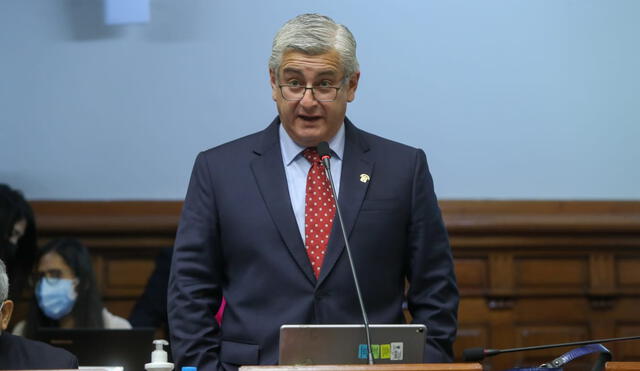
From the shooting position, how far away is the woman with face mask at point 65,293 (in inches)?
187

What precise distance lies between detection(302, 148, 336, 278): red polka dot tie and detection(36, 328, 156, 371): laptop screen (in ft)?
3.67

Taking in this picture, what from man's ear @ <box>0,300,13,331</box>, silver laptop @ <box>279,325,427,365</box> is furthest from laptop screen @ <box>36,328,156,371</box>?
silver laptop @ <box>279,325,427,365</box>

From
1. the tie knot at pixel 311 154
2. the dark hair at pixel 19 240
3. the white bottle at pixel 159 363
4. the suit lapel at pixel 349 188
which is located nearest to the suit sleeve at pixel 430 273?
the suit lapel at pixel 349 188

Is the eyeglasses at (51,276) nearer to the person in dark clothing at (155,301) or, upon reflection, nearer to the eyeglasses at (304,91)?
the person in dark clothing at (155,301)

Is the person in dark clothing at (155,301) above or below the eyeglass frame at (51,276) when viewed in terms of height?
below

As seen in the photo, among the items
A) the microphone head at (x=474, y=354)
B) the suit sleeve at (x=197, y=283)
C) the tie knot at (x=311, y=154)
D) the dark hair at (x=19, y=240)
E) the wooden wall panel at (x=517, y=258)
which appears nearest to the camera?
the microphone head at (x=474, y=354)

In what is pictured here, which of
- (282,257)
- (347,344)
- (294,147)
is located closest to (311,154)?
(294,147)

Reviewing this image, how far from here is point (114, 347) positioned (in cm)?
369

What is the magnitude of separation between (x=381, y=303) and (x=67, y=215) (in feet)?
9.26

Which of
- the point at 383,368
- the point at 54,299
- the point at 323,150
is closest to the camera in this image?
the point at 383,368

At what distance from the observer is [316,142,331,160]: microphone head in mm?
2693

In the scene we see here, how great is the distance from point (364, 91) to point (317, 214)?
2505 mm

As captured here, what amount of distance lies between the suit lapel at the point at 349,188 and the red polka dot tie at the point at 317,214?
0.03m

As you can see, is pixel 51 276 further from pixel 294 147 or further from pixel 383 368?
pixel 383 368
